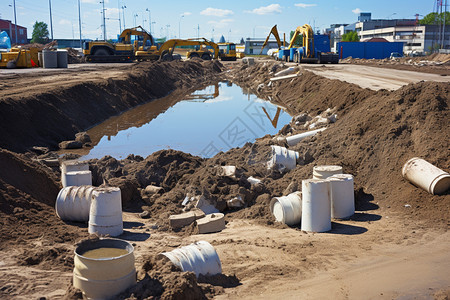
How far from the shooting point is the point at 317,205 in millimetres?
7461

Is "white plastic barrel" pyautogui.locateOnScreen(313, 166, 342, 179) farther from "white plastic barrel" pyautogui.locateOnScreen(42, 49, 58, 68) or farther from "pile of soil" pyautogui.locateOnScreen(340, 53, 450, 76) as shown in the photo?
"white plastic barrel" pyautogui.locateOnScreen(42, 49, 58, 68)

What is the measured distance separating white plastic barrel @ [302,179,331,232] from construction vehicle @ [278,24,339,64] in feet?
118

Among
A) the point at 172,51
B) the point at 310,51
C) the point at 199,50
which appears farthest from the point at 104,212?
the point at 199,50

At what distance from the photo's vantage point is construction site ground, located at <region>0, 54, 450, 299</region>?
5496mm

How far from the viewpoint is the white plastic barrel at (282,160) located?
10.7 m

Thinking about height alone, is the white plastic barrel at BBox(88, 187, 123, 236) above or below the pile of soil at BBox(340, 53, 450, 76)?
below

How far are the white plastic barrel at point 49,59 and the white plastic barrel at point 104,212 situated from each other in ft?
104

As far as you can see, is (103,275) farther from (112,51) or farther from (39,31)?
(39,31)

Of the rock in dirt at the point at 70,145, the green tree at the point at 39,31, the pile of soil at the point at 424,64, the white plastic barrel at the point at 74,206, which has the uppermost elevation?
the green tree at the point at 39,31

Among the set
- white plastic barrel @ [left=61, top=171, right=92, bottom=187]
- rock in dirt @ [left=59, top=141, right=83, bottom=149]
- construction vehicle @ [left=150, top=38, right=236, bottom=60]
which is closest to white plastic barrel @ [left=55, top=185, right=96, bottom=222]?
white plastic barrel @ [left=61, top=171, right=92, bottom=187]

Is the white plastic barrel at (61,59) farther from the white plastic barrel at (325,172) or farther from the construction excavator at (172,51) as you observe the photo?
the white plastic barrel at (325,172)

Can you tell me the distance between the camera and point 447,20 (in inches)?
4220

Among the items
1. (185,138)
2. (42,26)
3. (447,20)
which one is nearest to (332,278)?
(185,138)

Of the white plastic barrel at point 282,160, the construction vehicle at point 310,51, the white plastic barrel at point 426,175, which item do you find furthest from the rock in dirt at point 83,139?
the construction vehicle at point 310,51
